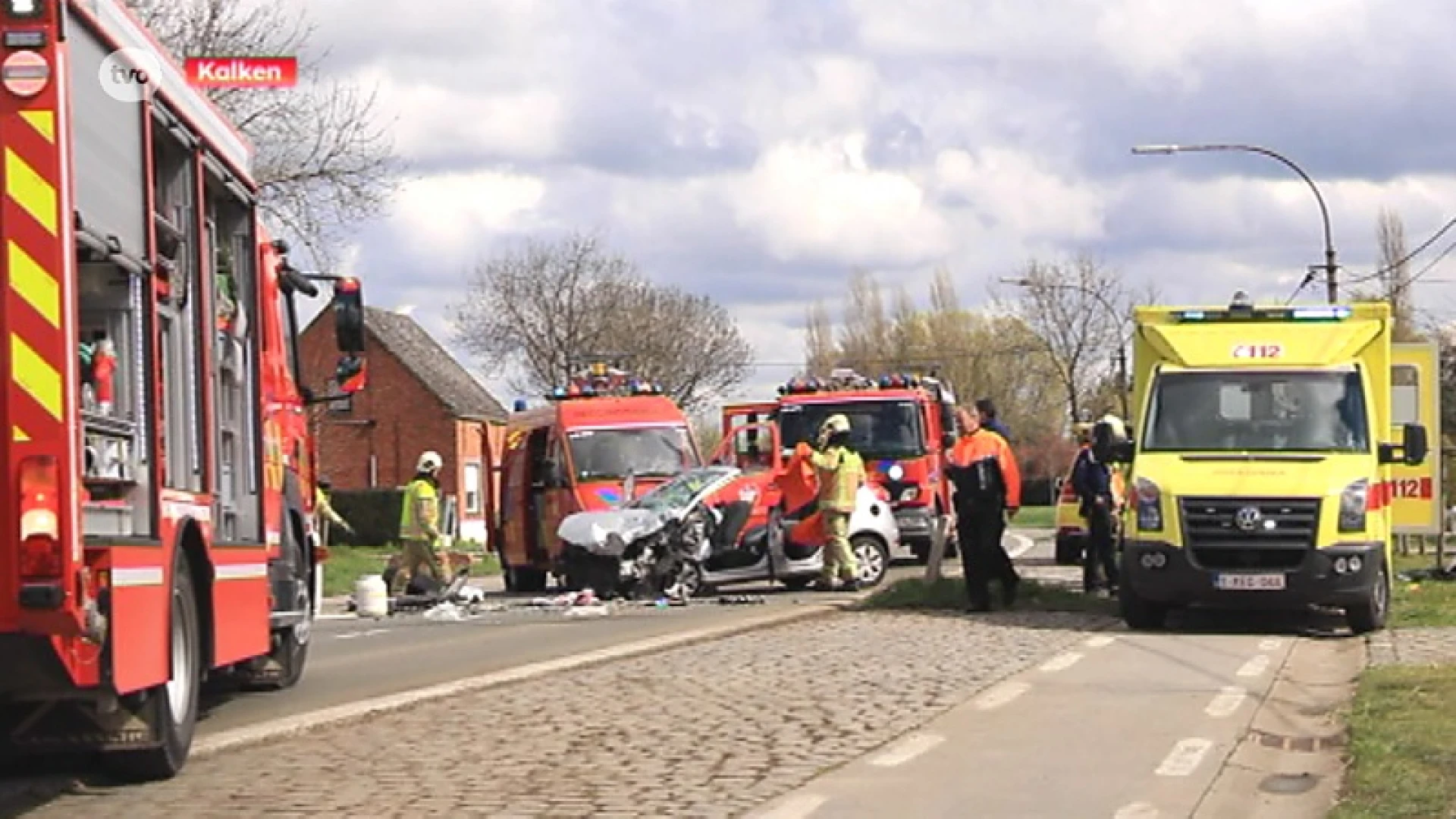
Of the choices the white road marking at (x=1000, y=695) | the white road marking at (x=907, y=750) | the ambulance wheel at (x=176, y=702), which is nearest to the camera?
the ambulance wheel at (x=176, y=702)

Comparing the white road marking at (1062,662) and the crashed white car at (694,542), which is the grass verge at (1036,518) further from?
the white road marking at (1062,662)

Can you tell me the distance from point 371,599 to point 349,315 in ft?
35.1

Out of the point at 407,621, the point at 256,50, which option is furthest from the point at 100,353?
the point at 256,50

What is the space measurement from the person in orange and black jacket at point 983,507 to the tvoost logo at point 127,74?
11.3m

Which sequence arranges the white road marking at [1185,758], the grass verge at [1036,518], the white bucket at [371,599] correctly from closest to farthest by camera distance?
1. the white road marking at [1185,758]
2. the white bucket at [371,599]
3. the grass verge at [1036,518]

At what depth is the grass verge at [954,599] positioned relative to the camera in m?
20.0

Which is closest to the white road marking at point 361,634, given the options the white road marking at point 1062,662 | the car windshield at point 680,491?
the car windshield at point 680,491

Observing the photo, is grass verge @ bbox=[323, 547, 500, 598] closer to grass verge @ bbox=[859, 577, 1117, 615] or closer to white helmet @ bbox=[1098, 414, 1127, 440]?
grass verge @ bbox=[859, 577, 1117, 615]

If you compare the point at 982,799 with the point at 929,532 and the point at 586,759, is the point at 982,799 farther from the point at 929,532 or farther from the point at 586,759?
the point at 929,532

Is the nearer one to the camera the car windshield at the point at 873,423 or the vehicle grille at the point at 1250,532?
the vehicle grille at the point at 1250,532

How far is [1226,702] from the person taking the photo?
12.4 metres

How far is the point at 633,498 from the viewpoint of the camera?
87.2 feet

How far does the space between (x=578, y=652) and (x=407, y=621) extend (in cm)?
644

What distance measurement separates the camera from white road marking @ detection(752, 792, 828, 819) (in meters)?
8.42
